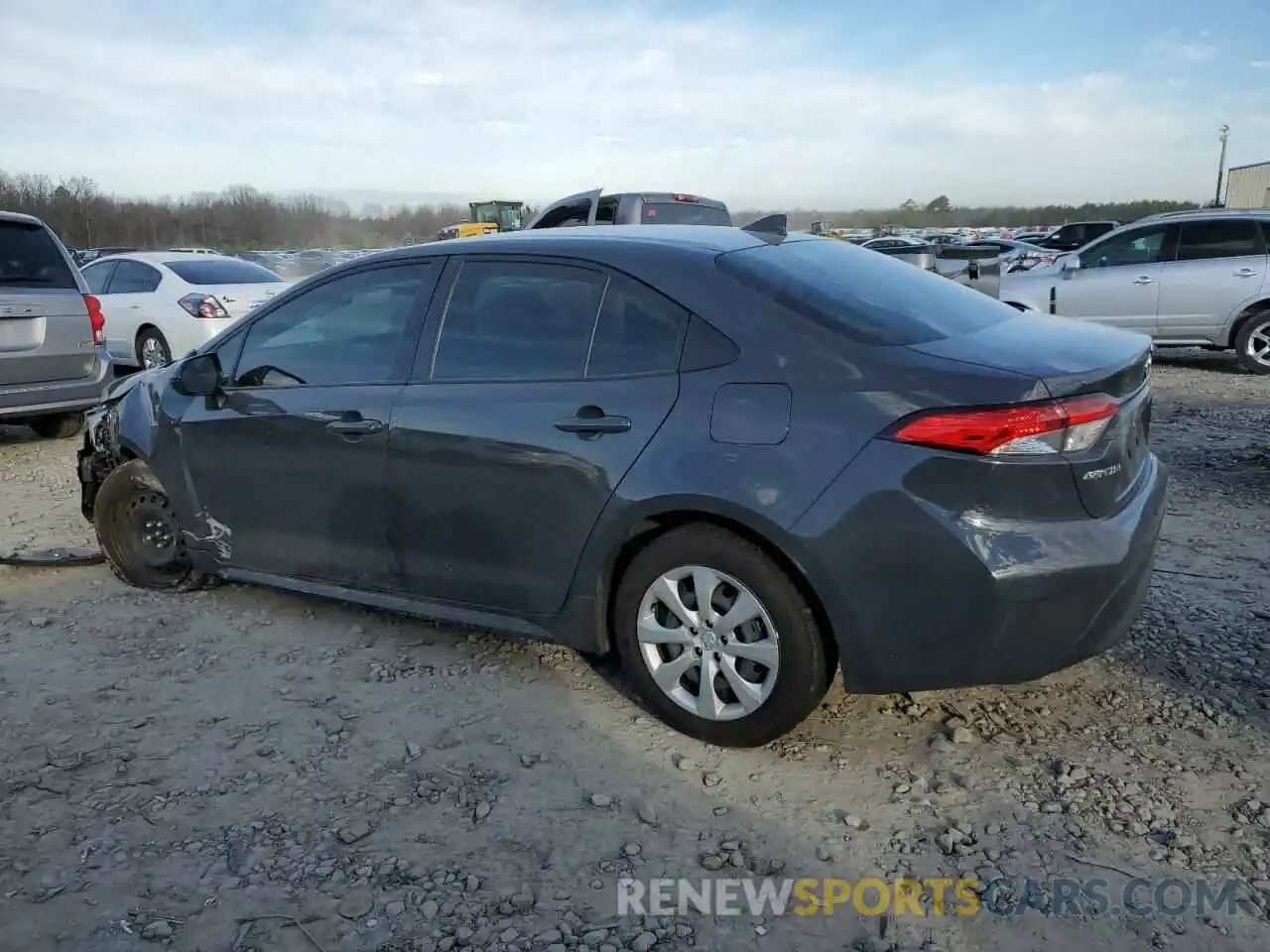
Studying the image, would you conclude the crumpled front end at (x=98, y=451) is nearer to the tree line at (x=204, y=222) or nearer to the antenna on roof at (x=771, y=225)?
the antenna on roof at (x=771, y=225)

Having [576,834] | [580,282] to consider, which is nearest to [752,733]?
[576,834]

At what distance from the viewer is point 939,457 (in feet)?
9.03

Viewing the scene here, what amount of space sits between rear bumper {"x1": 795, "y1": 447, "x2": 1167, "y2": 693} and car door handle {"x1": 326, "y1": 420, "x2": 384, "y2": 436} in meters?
1.71

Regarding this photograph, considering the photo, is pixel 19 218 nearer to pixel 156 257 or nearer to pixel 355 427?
pixel 156 257

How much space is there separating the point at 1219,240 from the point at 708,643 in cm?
998

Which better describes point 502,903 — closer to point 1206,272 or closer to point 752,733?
point 752,733

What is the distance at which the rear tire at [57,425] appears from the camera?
8539 mm

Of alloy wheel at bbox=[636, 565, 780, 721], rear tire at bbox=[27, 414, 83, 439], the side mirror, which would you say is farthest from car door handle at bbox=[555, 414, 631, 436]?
rear tire at bbox=[27, 414, 83, 439]

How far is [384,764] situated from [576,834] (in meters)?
0.75

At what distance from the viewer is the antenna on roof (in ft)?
12.8

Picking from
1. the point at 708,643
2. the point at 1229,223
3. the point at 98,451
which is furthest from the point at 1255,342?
the point at 98,451

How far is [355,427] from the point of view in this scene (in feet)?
12.4

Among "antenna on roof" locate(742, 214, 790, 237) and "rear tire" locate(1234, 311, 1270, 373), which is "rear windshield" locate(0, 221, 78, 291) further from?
"rear tire" locate(1234, 311, 1270, 373)

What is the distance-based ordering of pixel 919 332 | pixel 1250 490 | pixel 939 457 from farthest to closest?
pixel 1250 490
pixel 919 332
pixel 939 457
